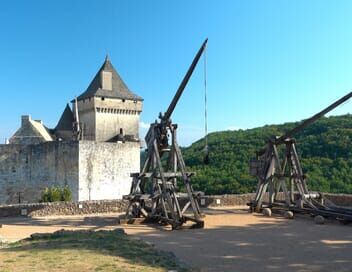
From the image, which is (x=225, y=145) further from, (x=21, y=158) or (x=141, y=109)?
(x=21, y=158)

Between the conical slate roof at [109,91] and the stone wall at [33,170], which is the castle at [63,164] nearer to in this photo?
the stone wall at [33,170]

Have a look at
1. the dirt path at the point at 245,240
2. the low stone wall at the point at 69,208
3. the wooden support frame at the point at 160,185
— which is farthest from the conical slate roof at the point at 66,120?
the wooden support frame at the point at 160,185

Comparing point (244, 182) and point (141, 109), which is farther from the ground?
point (141, 109)

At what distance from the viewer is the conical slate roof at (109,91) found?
91.4ft

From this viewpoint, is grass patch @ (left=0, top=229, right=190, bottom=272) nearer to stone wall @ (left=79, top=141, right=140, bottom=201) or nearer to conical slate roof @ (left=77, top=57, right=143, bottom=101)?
stone wall @ (left=79, top=141, right=140, bottom=201)

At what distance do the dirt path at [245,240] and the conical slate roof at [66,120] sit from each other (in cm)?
1632

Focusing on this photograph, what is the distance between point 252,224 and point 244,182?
15463 millimetres

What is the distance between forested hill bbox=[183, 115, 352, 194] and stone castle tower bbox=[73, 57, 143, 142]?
609 cm

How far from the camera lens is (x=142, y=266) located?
4938 mm

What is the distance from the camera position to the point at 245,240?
7.17 metres

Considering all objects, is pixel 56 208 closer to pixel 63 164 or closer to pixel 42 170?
pixel 63 164

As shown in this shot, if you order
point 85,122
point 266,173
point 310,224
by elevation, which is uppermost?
point 85,122

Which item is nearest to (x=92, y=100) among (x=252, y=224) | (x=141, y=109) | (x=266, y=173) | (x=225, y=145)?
(x=141, y=109)

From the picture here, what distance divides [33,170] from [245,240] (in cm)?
1424
